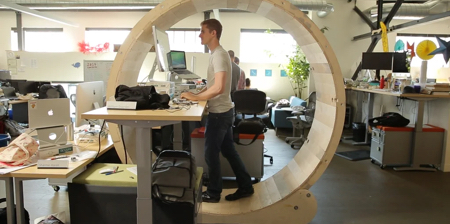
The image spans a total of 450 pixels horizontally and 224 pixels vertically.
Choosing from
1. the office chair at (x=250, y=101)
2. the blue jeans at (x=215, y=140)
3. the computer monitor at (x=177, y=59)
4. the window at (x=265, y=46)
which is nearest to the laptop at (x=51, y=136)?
the blue jeans at (x=215, y=140)

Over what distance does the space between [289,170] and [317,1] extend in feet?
16.4

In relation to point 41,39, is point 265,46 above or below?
below

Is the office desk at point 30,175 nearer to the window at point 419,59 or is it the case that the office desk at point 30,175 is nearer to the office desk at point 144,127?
the office desk at point 144,127

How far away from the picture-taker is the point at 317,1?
22.8 feet

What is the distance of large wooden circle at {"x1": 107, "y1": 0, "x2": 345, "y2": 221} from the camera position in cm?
262

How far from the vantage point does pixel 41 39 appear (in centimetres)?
955

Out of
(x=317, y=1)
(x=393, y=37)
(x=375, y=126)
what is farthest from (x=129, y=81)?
(x=393, y=37)

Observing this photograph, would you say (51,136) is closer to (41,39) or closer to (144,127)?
(144,127)

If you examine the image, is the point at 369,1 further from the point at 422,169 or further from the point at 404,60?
the point at 422,169

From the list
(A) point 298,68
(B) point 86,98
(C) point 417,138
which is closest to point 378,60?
(C) point 417,138

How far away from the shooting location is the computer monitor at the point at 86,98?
8.39 feet

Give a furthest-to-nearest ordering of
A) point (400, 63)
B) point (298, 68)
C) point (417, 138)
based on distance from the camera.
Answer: point (298, 68) → point (400, 63) → point (417, 138)

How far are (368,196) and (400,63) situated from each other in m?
3.22

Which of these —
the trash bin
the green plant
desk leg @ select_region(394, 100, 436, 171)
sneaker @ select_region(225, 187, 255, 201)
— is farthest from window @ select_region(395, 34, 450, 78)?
sneaker @ select_region(225, 187, 255, 201)
